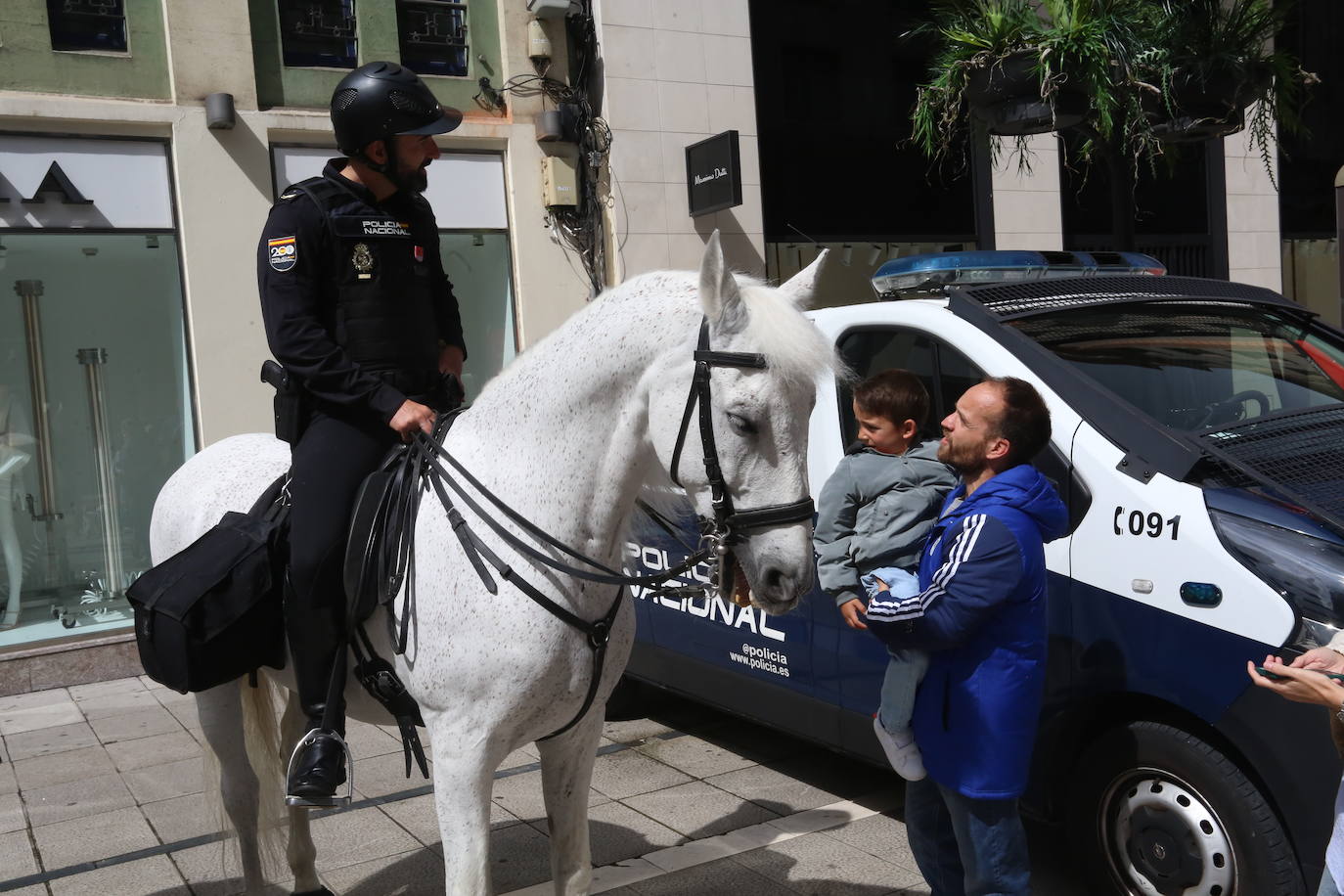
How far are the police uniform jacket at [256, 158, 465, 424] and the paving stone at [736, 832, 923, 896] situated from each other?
2.19m

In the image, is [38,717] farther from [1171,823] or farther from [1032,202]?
[1032,202]

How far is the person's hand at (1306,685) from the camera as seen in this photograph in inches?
76.1

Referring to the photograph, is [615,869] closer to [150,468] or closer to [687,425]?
[687,425]

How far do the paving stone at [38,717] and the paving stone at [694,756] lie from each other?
380cm

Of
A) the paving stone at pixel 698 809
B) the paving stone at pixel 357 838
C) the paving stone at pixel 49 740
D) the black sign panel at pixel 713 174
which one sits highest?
the black sign panel at pixel 713 174

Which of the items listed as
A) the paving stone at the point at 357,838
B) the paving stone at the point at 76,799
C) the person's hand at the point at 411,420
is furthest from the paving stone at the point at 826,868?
the paving stone at the point at 76,799

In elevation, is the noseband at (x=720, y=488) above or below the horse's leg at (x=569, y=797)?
above

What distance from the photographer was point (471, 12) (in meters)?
9.08

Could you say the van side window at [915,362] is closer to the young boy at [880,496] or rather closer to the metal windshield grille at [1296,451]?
the young boy at [880,496]

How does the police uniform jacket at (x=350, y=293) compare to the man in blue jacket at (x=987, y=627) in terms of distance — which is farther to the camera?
the police uniform jacket at (x=350, y=293)

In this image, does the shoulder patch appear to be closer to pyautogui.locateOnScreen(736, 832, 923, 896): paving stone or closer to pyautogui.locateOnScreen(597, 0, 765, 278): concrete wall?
pyautogui.locateOnScreen(736, 832, 923, 896): paving stone

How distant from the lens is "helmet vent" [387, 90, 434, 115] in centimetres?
294

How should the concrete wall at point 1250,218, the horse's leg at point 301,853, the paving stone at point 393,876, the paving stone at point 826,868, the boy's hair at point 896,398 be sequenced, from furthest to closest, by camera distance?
1. the concrete wall at point 1250,218
2. the paving stone at point 393,876
3. the paving stone at point 826,868
4. the horse's leg at point 301,853
5. the boy's hair at point 896,398

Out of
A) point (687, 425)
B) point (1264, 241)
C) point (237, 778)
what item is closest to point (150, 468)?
point (237, 778)
